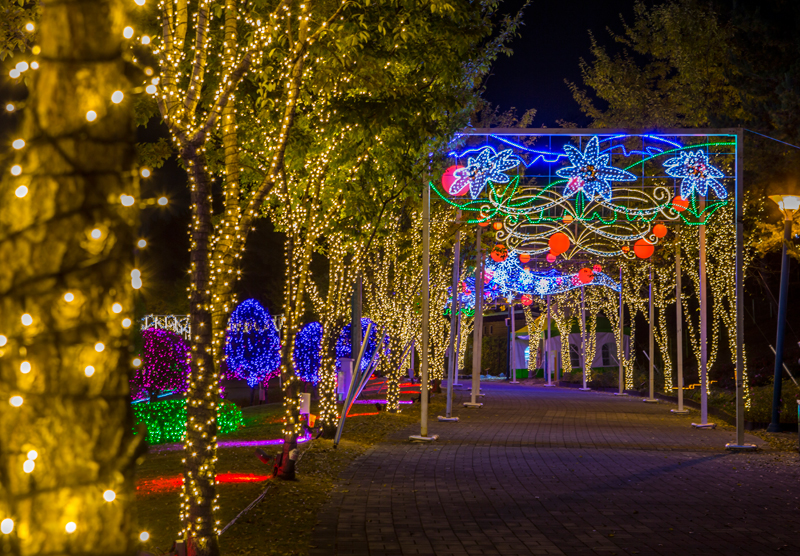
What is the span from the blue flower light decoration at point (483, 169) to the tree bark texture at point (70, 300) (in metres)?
11.7

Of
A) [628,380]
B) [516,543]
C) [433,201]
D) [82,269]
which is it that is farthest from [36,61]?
[628,380]

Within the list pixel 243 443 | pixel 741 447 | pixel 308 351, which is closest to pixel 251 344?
pixel 308 351

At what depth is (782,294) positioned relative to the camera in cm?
1411

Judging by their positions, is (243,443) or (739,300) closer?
(739,300)

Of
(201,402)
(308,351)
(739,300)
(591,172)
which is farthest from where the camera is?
(308,351)

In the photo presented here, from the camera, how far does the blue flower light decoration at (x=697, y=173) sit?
13688mm

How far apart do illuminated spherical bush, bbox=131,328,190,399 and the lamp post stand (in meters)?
15.8

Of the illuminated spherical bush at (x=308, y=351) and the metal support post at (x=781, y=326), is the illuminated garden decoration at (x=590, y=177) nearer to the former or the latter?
the metal support post at (x=781, y=326)

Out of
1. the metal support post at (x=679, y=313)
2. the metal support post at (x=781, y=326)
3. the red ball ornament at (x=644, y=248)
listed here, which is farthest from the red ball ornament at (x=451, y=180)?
the metal support post at (x=679, y=313)

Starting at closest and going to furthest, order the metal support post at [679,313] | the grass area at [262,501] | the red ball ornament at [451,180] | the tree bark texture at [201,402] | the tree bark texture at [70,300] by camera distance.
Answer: the tree bark texture at [70,300] < the tree bark texture at [201,402] < the grass area at [262,501] < the red ball ornament at [451,180] < the metal support post at [679,313]

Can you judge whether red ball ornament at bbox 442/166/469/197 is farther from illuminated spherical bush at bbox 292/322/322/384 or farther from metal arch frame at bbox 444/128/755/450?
illuminated spherical bush at bbox 292/322/322/384

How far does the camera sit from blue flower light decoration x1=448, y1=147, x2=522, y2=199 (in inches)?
556

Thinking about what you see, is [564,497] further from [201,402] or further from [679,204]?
[679,204]

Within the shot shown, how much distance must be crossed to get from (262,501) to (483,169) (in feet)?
26.9
